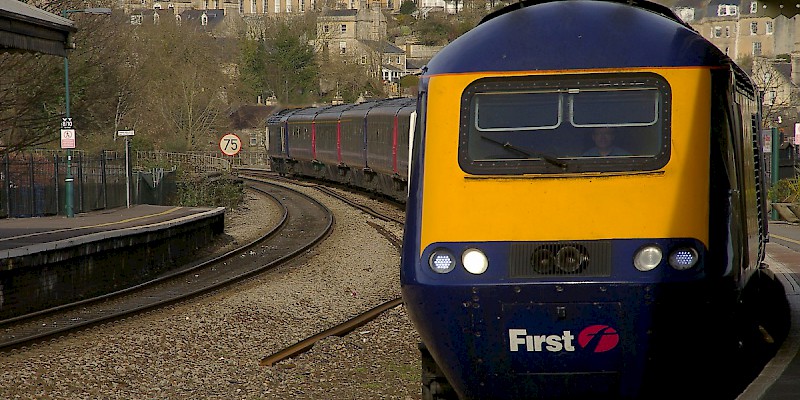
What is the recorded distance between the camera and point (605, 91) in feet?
24.2

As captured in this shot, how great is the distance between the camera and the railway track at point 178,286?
524 inches

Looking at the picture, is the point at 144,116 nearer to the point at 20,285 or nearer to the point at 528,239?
A: the point at 20,285

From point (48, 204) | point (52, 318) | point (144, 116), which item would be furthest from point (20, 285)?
point (144, 116)

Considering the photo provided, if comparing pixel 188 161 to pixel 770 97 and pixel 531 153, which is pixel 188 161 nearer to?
pixel 770 97

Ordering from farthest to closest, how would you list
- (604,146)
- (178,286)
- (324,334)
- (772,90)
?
(772,90), (178,286), (324,334), (604,146)

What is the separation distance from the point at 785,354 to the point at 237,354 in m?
5.02

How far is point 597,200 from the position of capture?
282 inches

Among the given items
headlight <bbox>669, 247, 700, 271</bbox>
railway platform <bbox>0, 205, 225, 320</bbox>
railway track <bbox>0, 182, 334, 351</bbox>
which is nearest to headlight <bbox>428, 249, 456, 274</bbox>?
headlight <bbox>669, 247, 700, 271</bbox>

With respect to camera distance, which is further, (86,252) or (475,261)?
(86,252)

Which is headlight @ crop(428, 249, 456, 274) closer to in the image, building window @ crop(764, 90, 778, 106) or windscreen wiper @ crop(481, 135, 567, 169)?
windscreen wiper @ crop(481, 135, 567, 169)

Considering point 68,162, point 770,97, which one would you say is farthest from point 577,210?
point 770,97

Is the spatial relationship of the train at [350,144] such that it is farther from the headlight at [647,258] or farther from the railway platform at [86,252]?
the headlight at [647,258]

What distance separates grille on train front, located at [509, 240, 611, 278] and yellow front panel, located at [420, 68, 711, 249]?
53mm

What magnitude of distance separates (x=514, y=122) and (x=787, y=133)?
5646 centimetres
